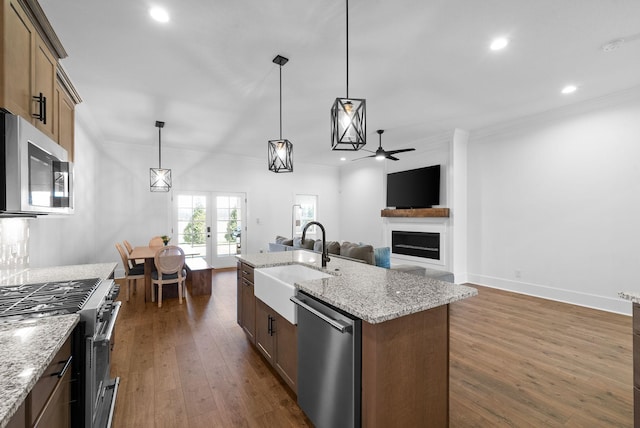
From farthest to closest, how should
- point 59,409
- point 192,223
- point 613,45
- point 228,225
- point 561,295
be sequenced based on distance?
point 228,225 < point 192,223 < point 561,295 < point 613,45 < point 59,409

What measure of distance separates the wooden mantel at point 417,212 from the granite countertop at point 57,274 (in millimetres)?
5114

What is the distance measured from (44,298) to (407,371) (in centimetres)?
196

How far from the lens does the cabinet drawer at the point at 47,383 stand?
0.87 metres

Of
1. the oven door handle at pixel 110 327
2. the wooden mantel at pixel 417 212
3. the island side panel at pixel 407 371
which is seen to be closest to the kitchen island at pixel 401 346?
the island side panel at pixel 407 371

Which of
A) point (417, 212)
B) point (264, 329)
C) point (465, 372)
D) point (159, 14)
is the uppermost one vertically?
point (159, 14)

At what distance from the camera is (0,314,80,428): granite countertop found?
2.42ft

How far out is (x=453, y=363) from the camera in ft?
8.55

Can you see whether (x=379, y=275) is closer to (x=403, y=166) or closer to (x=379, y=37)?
(x=379, y=37)

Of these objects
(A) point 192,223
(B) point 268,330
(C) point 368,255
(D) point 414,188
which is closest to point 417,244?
(D) point 414,188

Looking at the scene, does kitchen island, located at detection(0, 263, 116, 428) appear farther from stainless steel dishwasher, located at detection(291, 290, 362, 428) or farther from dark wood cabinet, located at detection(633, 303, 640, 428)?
dark wood cabinet, located at detection(633, 303, 640, 428)

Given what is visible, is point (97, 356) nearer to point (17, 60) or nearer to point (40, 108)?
point (40, 108)

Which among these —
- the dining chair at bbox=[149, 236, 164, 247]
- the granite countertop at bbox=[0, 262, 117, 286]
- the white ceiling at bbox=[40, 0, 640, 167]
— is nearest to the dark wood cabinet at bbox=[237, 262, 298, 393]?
the granite countertop at bbox=[0, 262, 117, 286]

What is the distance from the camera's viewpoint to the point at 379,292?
169cm

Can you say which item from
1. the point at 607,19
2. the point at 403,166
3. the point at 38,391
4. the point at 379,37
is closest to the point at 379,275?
the point at 38,391
